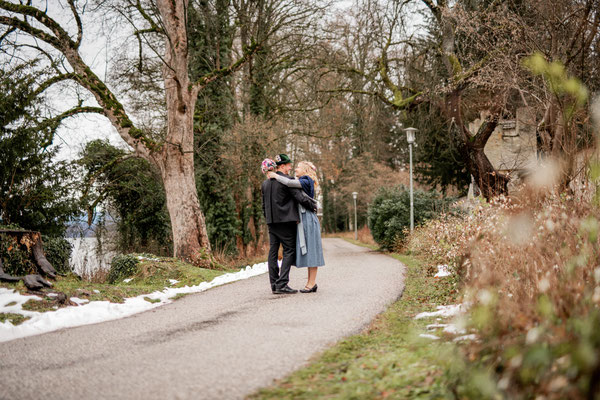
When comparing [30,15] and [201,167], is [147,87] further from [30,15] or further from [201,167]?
[30,15]

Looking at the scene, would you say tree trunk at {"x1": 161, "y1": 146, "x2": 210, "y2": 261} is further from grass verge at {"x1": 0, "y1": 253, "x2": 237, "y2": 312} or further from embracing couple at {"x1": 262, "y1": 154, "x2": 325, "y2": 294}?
embracing couple at {"x1": 262, "y1": 154, "x2": 325, "y2": 294}

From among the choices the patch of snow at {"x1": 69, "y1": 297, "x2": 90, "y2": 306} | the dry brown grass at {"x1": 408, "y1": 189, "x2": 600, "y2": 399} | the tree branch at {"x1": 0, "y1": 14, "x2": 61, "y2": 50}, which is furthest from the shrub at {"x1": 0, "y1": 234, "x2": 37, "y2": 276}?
the dry brown grass at {"x1": 408, "y1": 189, "x2": 600, "y2": 399}

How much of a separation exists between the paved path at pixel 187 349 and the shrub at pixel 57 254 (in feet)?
21.9

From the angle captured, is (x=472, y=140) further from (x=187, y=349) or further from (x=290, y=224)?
(x=187, y=349)

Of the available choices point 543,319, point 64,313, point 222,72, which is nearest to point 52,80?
point 222,72

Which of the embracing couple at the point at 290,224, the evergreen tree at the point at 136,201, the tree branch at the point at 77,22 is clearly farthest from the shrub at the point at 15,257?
the evergreen tree at the point at 136,201

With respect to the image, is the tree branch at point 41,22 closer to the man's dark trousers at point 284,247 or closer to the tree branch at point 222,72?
the tree branch at point 222,72

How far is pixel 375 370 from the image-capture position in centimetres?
341

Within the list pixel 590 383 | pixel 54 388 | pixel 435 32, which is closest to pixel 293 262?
pixel 54 388

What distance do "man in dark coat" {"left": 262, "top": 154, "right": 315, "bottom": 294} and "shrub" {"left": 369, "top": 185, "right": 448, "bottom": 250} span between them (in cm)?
1110

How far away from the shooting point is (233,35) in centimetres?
1848

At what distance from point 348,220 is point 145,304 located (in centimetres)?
4581

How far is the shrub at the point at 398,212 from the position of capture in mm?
17906

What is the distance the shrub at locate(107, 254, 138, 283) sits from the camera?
9328 mm
